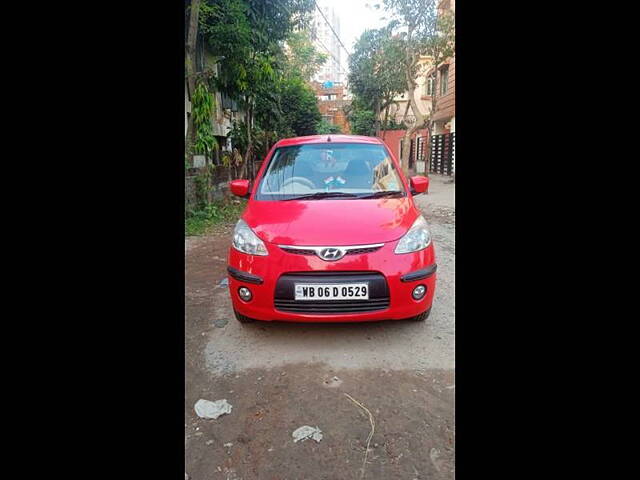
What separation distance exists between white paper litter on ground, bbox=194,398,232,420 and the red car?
0.63 meters

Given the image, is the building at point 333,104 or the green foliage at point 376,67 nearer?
the green foliage at point 376,67

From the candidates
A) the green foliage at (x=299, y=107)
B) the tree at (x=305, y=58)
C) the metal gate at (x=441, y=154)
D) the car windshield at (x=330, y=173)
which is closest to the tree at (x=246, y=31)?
the car windshield at (x=330, y=173)

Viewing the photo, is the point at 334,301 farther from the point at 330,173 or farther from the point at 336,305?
the point at 330,173

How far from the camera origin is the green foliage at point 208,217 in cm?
703

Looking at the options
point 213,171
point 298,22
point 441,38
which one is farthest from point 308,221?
point 441,38

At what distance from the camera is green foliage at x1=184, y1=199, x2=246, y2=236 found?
7.03 metres

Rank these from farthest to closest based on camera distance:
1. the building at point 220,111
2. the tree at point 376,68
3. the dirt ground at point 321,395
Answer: the tree at point 376,68 → the building at point 220,111 → the dirt ground at point 321,395

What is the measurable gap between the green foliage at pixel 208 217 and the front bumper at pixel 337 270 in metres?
4.33

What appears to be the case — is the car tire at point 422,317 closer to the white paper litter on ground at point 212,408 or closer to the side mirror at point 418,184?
the side mirror at point 418,184

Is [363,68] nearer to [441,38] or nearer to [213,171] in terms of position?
[441,38]

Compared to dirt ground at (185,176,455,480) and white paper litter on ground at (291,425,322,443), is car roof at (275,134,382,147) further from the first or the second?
white paper litter on ground at (291,425,322,443)

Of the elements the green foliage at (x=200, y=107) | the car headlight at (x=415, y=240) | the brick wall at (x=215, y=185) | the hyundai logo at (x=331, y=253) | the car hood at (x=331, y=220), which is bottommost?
the hyundai logo at (x=331, y=253)
